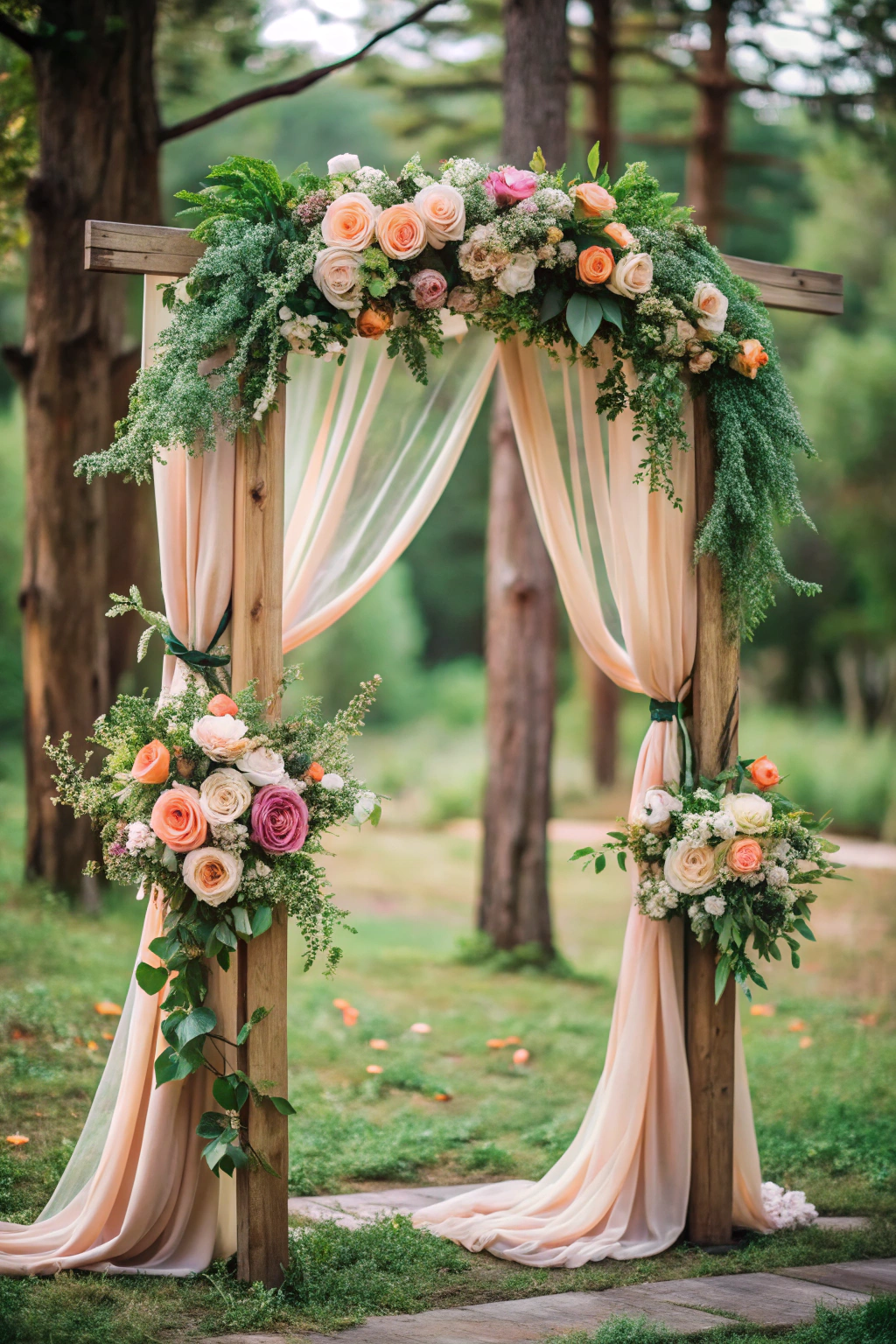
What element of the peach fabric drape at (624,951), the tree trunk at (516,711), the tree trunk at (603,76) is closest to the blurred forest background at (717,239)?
the tree trunk at (603,76)

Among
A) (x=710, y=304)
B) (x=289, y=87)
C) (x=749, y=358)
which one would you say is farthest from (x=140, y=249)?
(x=289, y=87)

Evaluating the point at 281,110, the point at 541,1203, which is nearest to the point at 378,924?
the point at 541,1203

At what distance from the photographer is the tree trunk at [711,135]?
10.9m

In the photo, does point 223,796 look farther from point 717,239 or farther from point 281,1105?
point 717,239

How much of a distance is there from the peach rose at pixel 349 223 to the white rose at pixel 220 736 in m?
1.34

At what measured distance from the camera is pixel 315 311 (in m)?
3.62

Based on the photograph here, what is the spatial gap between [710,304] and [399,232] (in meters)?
0.98

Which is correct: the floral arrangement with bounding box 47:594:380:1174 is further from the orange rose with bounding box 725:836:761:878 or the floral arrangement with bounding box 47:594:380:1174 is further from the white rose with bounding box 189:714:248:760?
the orange rose with bounding box 725:836:761:878

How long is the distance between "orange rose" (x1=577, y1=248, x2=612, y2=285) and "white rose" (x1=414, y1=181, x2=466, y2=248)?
377 millimetres

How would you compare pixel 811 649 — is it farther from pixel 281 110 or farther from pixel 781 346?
pixel 281 110

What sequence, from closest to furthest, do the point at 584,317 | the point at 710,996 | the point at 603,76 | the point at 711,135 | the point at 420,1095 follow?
the point at 584,317
the point at 710,996
the point at 420,1095
the point at 603,76
the point at 711,135

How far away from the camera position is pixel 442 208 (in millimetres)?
3639

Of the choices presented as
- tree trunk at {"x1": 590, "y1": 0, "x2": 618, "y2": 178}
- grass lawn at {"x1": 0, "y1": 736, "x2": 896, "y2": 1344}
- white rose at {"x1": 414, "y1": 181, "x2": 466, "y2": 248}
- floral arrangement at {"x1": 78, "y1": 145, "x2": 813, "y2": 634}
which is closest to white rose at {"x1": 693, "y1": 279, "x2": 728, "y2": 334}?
floral arrangement at {"x1": 78, "y1": 145, "x2": 813, "y2": 634}

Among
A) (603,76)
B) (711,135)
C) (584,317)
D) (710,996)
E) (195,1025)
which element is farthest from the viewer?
(711,135)
